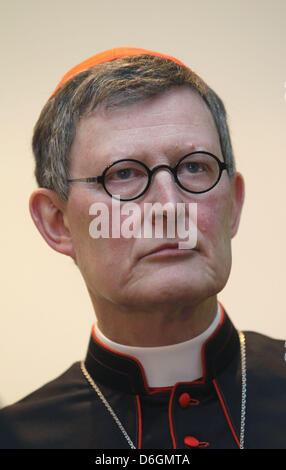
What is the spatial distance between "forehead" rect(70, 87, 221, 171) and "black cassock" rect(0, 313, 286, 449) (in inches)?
23.3

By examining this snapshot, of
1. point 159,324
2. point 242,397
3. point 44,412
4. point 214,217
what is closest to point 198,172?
point 214,217

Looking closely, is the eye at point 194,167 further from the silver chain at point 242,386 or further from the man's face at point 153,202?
the silver chain at point 242,386

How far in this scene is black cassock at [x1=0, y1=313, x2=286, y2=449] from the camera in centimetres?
187

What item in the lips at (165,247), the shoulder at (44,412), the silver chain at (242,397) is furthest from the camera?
the shoulder at (44,412)

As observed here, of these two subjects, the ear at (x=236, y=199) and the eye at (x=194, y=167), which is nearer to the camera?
the eye at (x=194, y=167)

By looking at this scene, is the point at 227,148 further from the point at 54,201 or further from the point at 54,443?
the point at 54,443

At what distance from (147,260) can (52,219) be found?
0.46 m

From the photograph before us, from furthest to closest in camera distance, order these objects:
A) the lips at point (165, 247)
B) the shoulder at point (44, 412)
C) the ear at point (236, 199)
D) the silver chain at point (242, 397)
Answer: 1. the ear at point (236, 199)
2. the shoulder at point (44, 412)
3. the silver chain at point (242, 397)
4. the lips at point (165, 247)

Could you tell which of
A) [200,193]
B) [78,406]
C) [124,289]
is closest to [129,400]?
[78,406]

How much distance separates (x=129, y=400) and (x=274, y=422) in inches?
17.2

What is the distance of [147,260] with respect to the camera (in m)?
1.81

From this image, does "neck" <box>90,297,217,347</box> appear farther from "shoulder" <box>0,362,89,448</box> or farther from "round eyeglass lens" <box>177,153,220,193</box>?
"round eyeglass lens" <box>177,153,220,193</box>

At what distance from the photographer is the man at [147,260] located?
1.84m

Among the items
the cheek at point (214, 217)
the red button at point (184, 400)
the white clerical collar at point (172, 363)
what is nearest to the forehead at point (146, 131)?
the cheek at point (214, 217)
